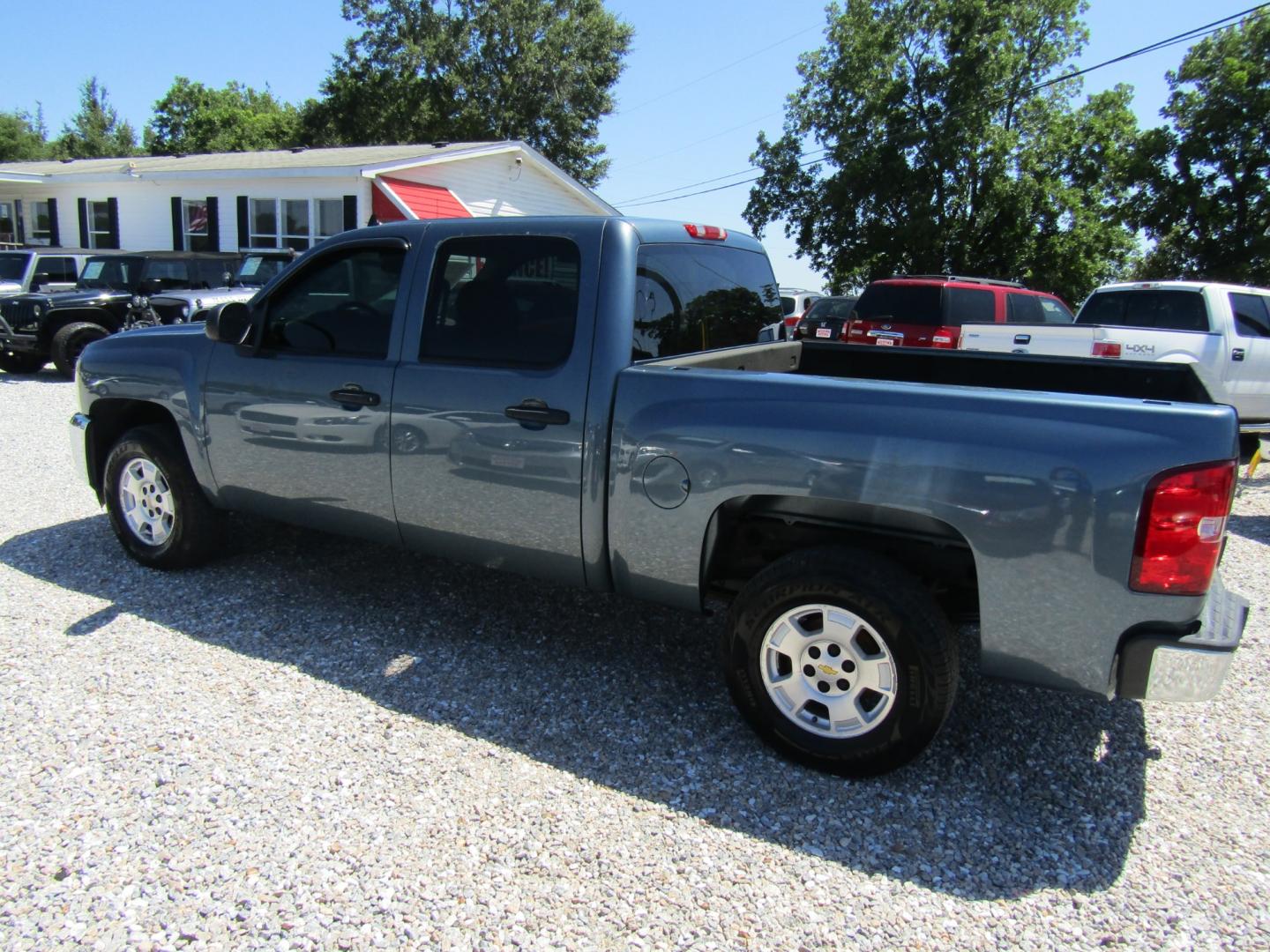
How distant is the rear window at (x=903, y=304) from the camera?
1104 centimetres

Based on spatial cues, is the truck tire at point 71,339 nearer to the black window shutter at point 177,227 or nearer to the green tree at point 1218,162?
the black window shutter at point 177,227

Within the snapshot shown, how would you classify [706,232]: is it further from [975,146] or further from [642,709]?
[975,146]

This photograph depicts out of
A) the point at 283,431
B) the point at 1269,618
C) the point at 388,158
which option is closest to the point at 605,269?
the point at 283,431

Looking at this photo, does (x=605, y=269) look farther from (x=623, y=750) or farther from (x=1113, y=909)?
(x=1113, y=909)

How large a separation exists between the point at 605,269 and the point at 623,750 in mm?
1848

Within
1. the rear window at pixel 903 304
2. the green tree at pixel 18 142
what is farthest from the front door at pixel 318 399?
the green tree at pixel 18 142

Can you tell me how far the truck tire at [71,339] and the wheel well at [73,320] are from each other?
0.09m

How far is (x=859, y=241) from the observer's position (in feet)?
103

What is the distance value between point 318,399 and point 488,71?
39464 millimetres

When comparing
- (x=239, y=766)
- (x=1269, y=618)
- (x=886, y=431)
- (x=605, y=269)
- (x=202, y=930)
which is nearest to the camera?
(x=202, y=930)

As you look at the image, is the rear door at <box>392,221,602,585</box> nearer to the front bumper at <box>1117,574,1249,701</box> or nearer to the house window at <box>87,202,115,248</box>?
the front bumper at <box>1117,574,1249,701</box>

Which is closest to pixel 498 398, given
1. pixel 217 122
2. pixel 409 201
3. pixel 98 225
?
pixel 409 201

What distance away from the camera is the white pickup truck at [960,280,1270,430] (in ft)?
27.3

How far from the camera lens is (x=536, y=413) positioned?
345 centimetres
